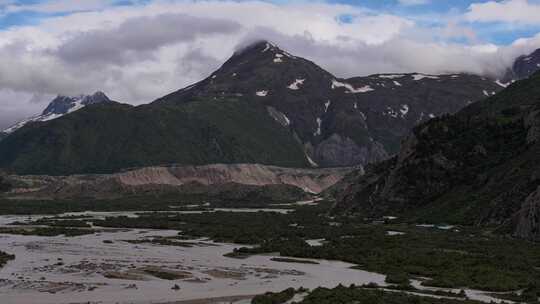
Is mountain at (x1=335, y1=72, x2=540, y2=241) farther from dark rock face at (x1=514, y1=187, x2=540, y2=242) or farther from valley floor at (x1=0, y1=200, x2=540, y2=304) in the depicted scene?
valley floor at (x1=0, y1=200, x2=540, y2=304)

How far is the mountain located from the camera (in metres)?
116

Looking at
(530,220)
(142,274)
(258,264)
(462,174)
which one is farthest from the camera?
(462,174)

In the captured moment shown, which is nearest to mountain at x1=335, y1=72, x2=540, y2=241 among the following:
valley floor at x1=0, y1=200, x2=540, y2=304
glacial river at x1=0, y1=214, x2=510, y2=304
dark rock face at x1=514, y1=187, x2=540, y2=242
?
dark rock face at x1=514, y1=187, x2=540, y2=242

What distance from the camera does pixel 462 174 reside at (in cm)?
13950

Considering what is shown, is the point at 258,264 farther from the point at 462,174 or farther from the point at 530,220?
the point at 462,174

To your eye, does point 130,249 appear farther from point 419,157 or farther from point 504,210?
point 419,157

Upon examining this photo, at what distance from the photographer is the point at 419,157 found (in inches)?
5891

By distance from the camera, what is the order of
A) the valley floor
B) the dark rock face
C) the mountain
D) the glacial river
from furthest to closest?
the mountain < the dark rock face < the valley floor < the glacial river

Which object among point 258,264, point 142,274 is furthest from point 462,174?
point 142,274

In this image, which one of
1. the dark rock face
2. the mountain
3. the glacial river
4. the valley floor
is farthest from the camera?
the mountain

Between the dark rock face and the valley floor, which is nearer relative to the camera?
the valley floor

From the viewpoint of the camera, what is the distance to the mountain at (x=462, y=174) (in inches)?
4564

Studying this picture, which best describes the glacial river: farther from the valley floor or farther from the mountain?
the mountain

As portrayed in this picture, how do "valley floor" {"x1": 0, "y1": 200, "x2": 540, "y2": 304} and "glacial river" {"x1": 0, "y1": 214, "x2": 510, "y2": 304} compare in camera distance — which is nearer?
"glacial river" {"x1": 0, "y1": 214, "x2": 510, "y2": 304}
